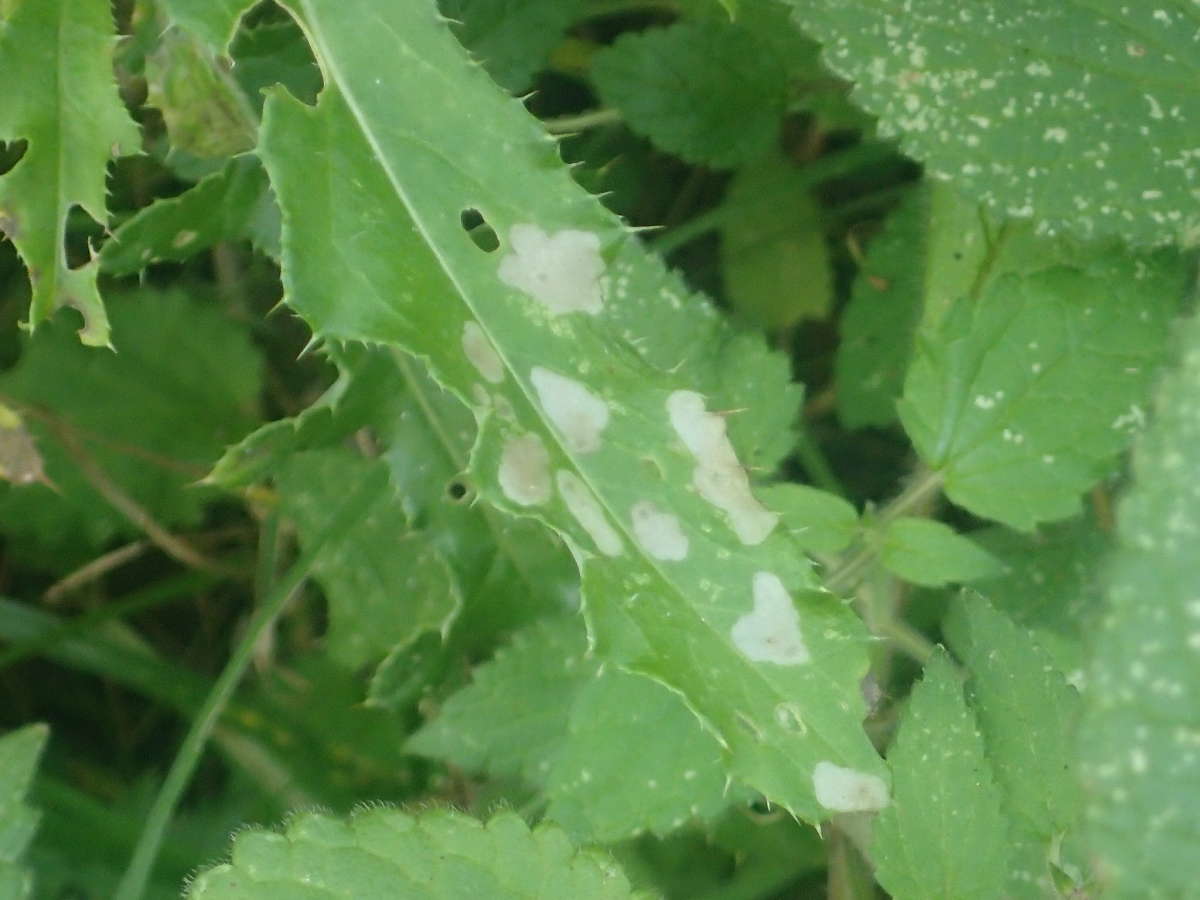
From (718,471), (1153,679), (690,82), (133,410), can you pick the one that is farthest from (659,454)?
(133,410)

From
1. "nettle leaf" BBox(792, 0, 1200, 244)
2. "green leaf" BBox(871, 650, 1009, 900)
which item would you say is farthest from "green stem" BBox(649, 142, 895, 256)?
"green leaf" BBox(871, 650, 1009, 900)

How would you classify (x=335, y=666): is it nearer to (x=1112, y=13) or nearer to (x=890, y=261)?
(x=890, y=261)

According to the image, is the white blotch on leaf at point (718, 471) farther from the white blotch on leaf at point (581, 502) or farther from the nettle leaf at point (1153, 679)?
the nettle leaf at point (1153, 679)

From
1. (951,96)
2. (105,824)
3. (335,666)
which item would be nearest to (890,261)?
(951,96)

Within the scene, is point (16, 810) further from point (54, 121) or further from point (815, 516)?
point (815, 516)

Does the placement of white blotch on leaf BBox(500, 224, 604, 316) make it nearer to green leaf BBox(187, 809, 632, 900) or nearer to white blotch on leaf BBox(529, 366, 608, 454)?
white blotch on leaf BBox(529, 366, 608, 454)
